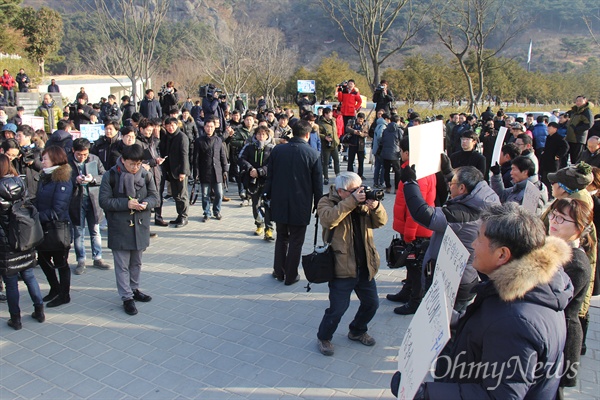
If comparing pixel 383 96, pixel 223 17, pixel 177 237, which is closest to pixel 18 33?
pixel 383 96

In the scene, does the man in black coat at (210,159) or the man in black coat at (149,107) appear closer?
the man in black coat at (210,159)

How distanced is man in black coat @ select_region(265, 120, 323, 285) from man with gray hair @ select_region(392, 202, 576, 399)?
3736mm

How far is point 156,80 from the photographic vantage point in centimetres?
4009

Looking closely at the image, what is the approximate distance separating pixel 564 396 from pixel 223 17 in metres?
77.9

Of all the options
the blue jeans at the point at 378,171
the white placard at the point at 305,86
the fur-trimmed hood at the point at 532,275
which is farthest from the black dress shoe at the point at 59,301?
the white placard at the point at 305,86

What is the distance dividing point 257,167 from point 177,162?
1.54 m

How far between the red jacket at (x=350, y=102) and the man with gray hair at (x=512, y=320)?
42.1 feet

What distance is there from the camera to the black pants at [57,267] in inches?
225

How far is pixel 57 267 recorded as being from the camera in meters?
5.76

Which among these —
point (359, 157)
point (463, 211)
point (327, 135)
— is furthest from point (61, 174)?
point (359, 157)

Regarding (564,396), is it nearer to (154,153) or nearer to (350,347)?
(350,347)

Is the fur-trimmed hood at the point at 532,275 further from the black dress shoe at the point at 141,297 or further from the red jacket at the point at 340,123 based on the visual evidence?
the red jacket at the point at 340,123

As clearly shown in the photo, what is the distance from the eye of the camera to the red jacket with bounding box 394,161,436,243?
536 centimetres

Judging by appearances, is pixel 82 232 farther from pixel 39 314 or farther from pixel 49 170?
pixel 39 314
